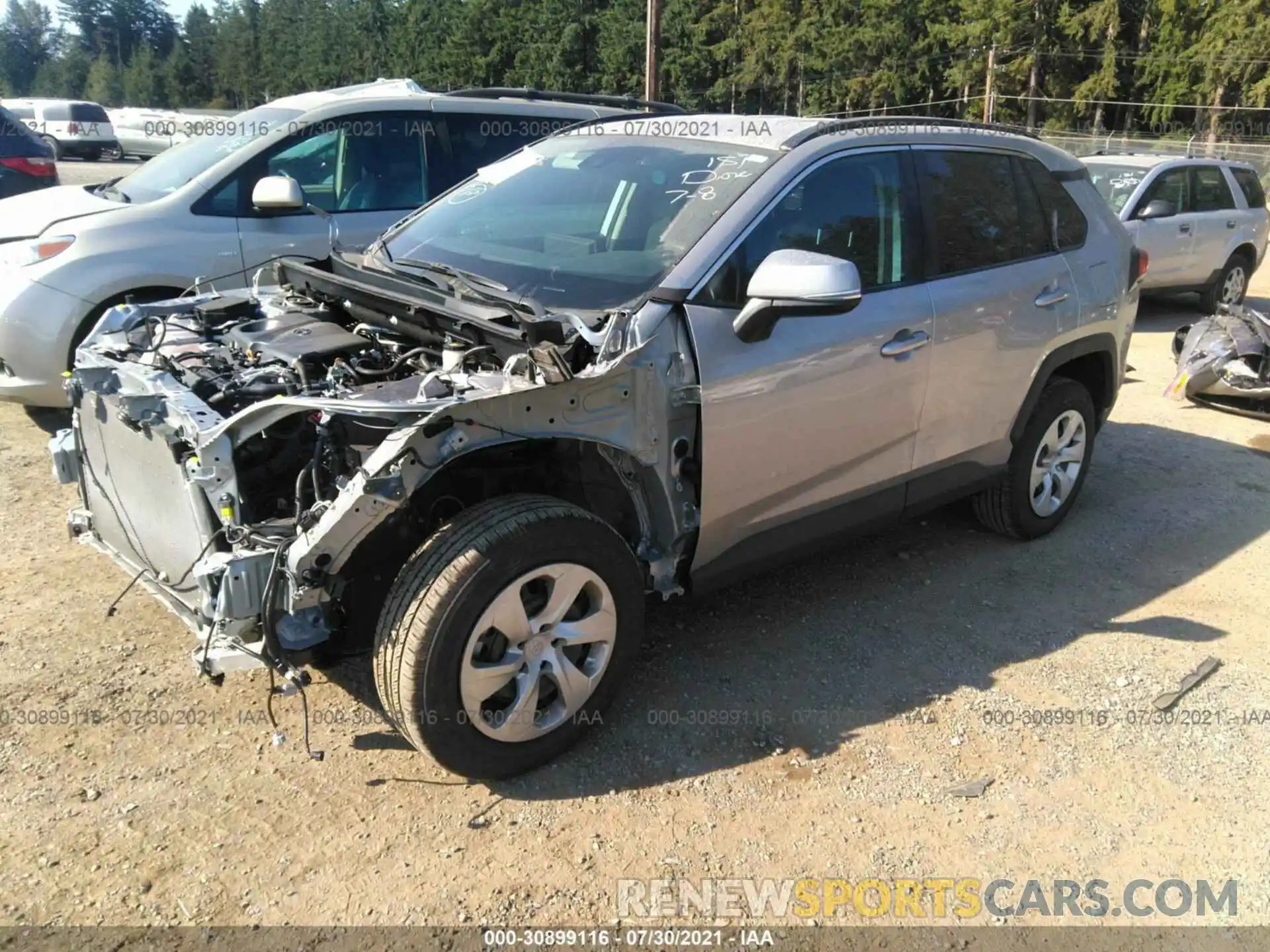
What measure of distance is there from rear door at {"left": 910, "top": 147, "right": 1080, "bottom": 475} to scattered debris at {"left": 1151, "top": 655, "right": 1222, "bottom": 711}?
118 cm

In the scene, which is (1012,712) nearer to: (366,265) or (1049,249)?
(1049,249)

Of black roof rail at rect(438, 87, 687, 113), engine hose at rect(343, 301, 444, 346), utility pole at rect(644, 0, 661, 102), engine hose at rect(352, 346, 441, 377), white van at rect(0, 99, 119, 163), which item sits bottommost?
engine hose at rect(352, 346, 441, 377)

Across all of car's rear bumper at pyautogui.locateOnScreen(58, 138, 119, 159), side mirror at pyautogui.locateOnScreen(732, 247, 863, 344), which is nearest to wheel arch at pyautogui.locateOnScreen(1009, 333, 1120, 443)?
side mirror at pyautogui.locateOnScreen(732, 247, 863, 344)

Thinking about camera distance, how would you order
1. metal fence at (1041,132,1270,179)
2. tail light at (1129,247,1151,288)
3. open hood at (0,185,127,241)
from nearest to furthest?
tail light at (1129,247,1151,288) < open hood at (0,185,127,241) < metal fence at (1041,132,1270,179)

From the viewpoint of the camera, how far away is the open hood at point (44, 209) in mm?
5930

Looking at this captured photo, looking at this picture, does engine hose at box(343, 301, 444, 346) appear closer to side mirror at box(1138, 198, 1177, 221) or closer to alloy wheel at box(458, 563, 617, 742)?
alloy wheel at box(458, 563, 617, 742)

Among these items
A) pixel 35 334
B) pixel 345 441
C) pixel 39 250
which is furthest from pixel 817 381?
pixel 39 250

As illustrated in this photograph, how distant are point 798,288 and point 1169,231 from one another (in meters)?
9.69

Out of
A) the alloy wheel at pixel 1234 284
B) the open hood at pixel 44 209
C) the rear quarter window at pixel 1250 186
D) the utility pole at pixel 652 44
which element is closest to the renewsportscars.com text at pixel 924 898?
the open hood at pixel 44 209

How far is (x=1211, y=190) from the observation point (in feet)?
37.4

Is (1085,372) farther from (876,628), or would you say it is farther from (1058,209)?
(876,628)

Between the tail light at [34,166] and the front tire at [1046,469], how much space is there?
32.7 feet

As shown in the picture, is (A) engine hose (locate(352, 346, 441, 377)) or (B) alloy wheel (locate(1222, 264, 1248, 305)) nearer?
(A) engine hose (locate(352, 346, 441, 377))

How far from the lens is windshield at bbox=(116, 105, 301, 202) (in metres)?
6.27
